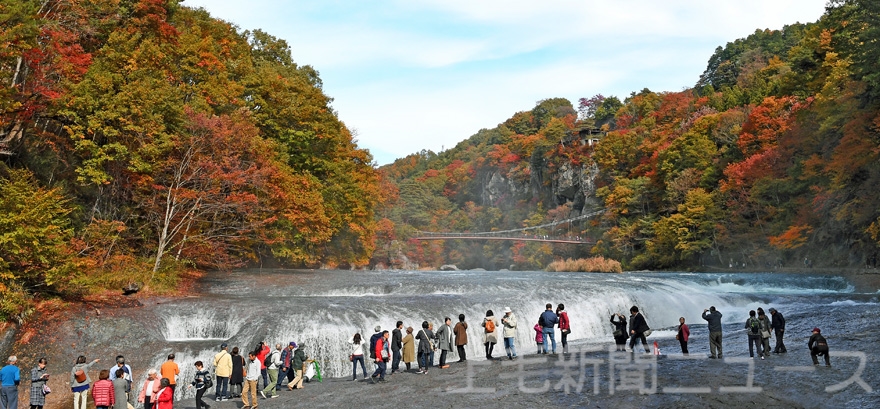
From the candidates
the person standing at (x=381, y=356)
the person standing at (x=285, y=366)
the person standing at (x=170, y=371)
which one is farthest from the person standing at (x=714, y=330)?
the person standing at (x=170, y=371)

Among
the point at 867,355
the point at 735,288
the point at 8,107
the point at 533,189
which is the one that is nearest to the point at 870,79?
the point at 735,288

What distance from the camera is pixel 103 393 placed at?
1450cm

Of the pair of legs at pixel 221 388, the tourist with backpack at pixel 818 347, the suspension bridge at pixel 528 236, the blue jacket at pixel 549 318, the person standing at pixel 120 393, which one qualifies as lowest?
the pair of legs at pixel 221 388

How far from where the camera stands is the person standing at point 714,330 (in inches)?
687

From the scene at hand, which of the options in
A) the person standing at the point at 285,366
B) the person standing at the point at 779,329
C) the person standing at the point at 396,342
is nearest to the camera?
the person standing at the point at 779,329

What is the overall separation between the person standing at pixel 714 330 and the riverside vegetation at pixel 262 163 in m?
22.1

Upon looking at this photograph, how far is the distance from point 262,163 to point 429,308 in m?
18.2

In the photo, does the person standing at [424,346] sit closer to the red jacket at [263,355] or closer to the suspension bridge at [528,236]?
the red jacket at [263,355]

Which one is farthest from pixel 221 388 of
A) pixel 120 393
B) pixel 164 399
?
pixel 164 399

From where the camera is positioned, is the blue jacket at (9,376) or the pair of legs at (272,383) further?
the pair of legs at (272,383)

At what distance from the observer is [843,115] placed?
4238cm

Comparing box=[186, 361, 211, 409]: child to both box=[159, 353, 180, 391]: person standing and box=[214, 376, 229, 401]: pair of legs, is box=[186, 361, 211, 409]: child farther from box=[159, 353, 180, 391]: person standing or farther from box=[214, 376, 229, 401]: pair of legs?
box=[214, 376, 229, 401]: pair of legs

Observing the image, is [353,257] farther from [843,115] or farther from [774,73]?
[774,73]

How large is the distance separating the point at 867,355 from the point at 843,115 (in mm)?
32172
